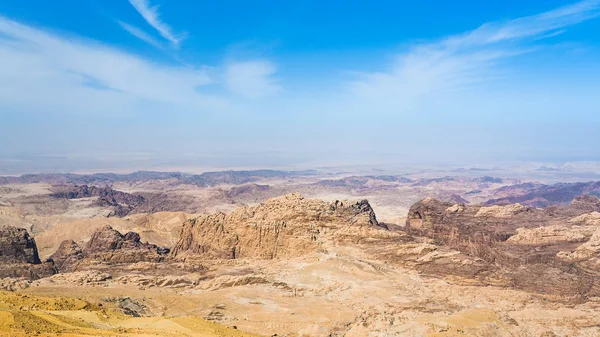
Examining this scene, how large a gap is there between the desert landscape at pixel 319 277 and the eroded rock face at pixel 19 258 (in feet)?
0.52

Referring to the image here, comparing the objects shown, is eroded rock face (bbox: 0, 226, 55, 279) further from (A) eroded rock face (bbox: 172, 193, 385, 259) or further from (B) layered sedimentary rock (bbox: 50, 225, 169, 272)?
(A) eroded rock face (bbox: 172, 193, 385, 259)

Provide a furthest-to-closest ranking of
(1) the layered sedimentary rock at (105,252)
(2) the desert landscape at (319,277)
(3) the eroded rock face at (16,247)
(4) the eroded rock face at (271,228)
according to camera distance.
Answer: (4) the eroded rock face at (271,228)
(1) the layered sedimentary rock at (105,252)
(3) the eroded rock face at (16,247)
(2) the desert landscape at (319,277)

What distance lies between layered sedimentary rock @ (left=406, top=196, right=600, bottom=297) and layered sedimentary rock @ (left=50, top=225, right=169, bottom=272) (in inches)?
1459

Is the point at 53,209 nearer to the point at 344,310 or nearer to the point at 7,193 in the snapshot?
the point at 7,193

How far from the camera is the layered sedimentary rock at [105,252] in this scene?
163 feet

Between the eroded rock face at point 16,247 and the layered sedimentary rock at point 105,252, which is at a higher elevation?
the eroded rock face at point 16,247

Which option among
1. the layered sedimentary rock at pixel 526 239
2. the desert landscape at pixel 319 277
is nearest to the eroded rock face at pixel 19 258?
the desert landscape at pixel 319 277

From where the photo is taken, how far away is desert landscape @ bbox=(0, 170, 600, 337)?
98.9ft

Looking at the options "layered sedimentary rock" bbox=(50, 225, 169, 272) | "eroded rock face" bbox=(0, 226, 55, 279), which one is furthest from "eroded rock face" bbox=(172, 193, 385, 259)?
"eroded rock face" bbox=(0, 226, 55, 279)

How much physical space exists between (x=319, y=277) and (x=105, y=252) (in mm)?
24688

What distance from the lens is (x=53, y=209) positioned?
A: 12306 centimetres

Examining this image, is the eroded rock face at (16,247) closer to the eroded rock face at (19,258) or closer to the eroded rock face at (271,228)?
the eroded rock face at (19,258)

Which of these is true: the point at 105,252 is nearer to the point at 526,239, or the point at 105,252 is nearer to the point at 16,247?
the point at 16,247

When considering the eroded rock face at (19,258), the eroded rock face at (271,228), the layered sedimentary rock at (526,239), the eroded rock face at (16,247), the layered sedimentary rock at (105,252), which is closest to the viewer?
the eroded rock face at (19,258)
